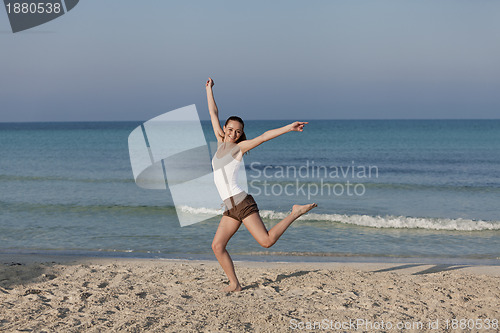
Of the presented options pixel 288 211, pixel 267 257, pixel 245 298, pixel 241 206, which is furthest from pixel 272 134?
pixel 288 211

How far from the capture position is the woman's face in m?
4.93

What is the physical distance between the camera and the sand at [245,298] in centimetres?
444

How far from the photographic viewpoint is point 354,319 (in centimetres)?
458

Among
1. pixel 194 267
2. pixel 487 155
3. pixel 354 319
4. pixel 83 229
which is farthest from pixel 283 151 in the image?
pixel 354 319

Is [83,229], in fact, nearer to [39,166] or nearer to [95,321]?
[95,321]

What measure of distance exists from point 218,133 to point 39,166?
21327mm

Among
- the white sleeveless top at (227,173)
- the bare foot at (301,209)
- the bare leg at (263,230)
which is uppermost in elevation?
the white sleeveless top at (227,173)

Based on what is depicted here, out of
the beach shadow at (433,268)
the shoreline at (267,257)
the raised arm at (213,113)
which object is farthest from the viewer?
the shoreline at (267,257)

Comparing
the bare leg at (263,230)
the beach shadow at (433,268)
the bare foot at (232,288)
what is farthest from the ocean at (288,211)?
the bare leg at (263,230)

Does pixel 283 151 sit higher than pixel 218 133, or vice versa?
pixel 218 133

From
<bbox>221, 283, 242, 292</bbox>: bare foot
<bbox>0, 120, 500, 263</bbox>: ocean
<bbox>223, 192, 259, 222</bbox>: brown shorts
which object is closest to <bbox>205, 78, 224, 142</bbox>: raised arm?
<bbox>223, 192, 259, 222</bbox>: brown shorts
